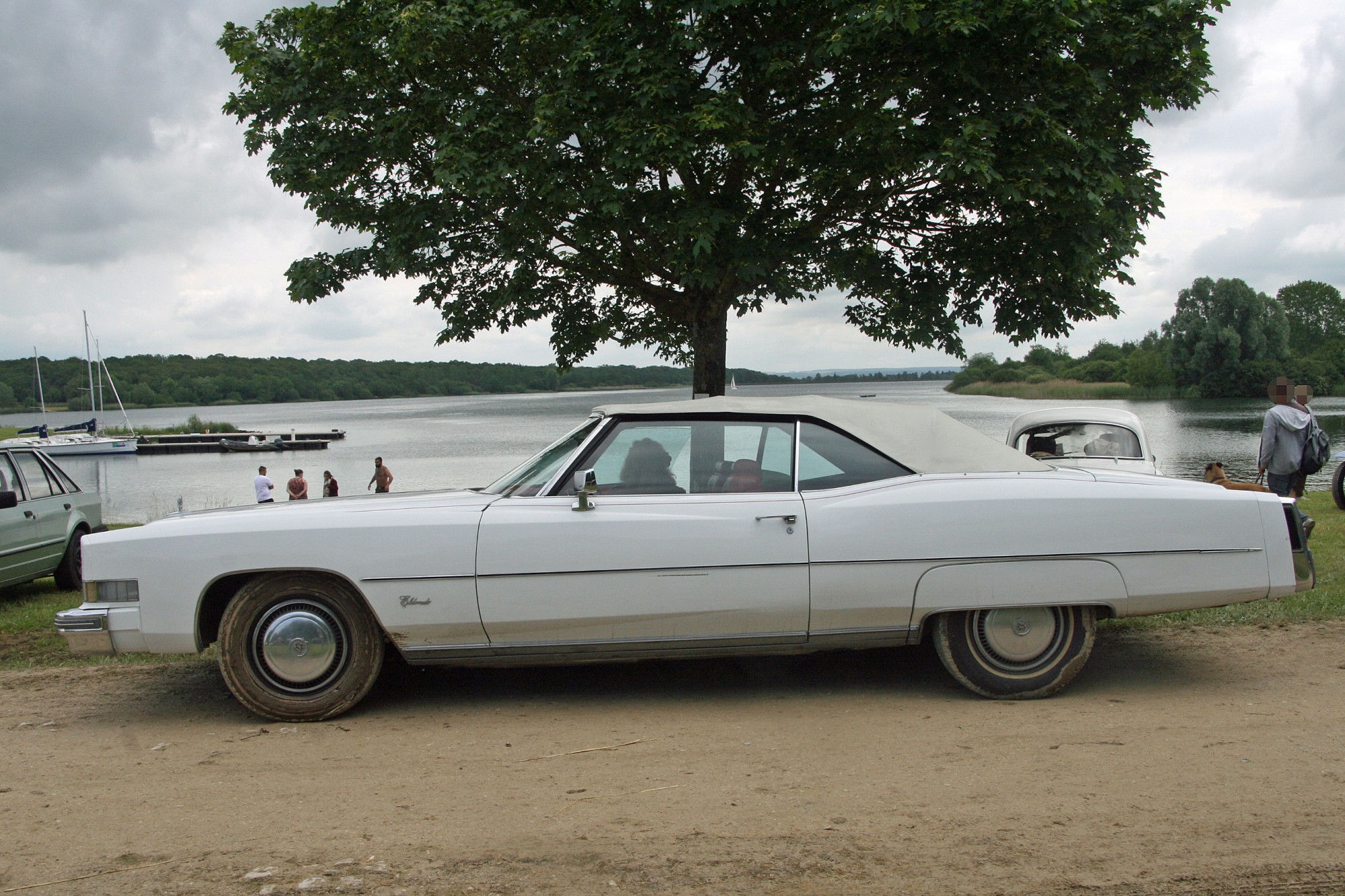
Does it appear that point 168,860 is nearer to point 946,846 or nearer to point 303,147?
point 946,846

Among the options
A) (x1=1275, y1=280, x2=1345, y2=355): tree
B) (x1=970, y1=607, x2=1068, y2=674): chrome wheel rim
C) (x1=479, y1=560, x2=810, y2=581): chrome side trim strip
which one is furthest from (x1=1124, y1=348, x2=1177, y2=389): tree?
(x1=479, y1=560, x2=810, y2=581): chrome side trim strip

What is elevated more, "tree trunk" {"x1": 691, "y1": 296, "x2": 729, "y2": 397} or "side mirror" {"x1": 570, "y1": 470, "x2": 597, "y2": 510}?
"tree trunk" {"x1": 691, "y1": 296, "x2": 729, "y2": 397}

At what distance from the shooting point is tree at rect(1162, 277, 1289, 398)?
75688mm

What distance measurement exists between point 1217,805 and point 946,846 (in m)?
1.02

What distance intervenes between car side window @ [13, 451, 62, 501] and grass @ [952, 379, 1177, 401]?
268 feet

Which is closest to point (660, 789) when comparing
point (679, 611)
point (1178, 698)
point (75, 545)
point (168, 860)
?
point (679, 611)

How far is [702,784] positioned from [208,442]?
75.9 m

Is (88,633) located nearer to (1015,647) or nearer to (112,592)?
(112,592)

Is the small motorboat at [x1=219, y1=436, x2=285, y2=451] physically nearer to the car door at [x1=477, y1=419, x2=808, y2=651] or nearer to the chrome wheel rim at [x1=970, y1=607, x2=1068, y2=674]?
the car door at [x1=477, y1=419, x2=808, y2=651]

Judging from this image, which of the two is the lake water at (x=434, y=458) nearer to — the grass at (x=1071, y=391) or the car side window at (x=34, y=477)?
the grass at (x=1071, y=391)

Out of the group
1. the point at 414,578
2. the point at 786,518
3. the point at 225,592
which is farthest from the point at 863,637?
the point at 225,592

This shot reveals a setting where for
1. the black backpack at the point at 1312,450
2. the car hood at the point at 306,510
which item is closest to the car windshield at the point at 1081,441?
the black backpack at the point at 1312,450

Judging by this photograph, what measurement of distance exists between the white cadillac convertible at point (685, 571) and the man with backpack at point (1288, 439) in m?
6.07

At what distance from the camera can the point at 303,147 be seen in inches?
436
